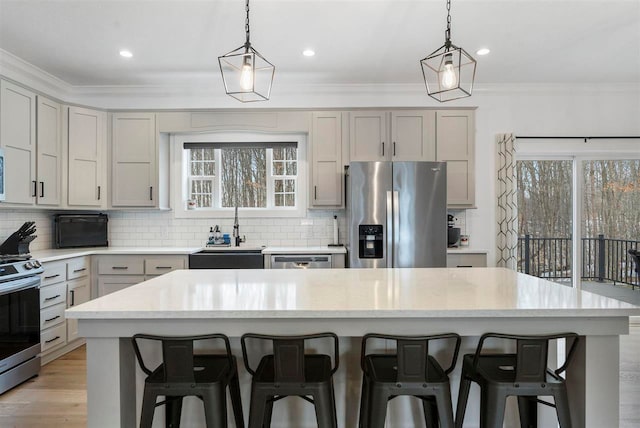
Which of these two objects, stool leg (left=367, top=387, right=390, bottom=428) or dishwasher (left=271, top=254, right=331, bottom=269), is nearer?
stool leg (left=367, top=387, right=390, bottom=428)

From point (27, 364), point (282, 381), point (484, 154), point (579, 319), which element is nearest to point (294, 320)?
point (282, 381)

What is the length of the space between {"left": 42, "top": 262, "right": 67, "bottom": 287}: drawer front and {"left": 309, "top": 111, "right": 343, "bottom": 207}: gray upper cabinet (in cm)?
243

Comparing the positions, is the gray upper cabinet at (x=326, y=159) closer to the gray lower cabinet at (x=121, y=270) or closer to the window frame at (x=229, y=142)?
the window frame at (x=229, y=142)

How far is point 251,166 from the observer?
4.46m

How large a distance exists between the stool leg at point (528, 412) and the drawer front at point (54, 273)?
3578mm

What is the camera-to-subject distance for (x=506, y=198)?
4.09m

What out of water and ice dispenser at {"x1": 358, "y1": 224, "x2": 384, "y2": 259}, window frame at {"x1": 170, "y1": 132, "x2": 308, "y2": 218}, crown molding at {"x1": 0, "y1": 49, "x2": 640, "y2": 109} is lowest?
water and ice dispenser at {"x1": 358, "y1": 224, "x2": 384, "y2": 259}

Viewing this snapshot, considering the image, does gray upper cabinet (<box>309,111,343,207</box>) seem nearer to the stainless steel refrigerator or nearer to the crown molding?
the crown molding

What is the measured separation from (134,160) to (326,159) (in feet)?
6.91

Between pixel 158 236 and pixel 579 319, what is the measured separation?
4.07 meters

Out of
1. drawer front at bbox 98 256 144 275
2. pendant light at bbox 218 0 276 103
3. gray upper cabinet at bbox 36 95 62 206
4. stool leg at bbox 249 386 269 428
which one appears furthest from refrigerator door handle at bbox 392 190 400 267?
gray upper cabinet at bbox 36 95 62 206

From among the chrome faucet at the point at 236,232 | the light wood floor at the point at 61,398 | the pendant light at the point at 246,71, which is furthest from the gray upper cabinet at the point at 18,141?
the chrome faucet at the point at 236,232

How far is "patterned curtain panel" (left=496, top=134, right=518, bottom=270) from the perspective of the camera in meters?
4.08

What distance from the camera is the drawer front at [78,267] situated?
3391 mm
